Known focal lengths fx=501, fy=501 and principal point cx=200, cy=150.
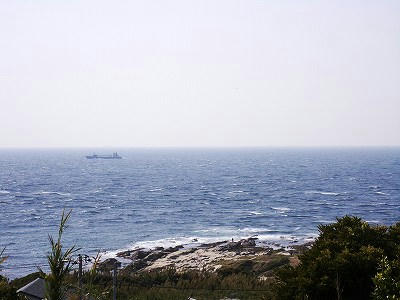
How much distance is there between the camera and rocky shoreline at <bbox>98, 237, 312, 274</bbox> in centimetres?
4422

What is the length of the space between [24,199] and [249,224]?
153 ft

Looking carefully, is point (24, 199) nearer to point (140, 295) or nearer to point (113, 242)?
point (113, 242)

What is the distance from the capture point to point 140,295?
27.5 m

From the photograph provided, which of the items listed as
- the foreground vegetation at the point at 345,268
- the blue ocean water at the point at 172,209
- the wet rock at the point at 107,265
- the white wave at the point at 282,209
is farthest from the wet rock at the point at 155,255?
the white wave at the point at 282,209

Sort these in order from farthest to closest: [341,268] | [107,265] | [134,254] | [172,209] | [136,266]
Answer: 1. [172,209]
2. [134,254]
3. [136,266]
4. [107,265]
5. [341,268]

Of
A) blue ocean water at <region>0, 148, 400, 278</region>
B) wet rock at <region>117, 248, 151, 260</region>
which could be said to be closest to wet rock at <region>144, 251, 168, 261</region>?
wet rock at <region>117, 248, 151, 260</region>

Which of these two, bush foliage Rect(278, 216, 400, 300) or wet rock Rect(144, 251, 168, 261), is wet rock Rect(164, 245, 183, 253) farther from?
bush foliage Rect(278, 216, 400, 300)

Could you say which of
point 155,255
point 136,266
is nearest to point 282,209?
point 155,255

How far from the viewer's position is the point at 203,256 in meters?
49.3

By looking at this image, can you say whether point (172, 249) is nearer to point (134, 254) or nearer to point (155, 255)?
point (155, 255)

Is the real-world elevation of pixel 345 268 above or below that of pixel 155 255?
above

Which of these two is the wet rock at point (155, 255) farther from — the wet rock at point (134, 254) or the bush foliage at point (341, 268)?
the bush foliage at point (341, 268)

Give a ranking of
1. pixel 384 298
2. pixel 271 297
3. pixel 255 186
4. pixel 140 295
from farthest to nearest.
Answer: pixel 255 186, pixel 140 295, pixel 271 297, pixel 384 298

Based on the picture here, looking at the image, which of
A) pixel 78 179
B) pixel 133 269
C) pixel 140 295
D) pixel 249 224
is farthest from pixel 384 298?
pixel 78 179
